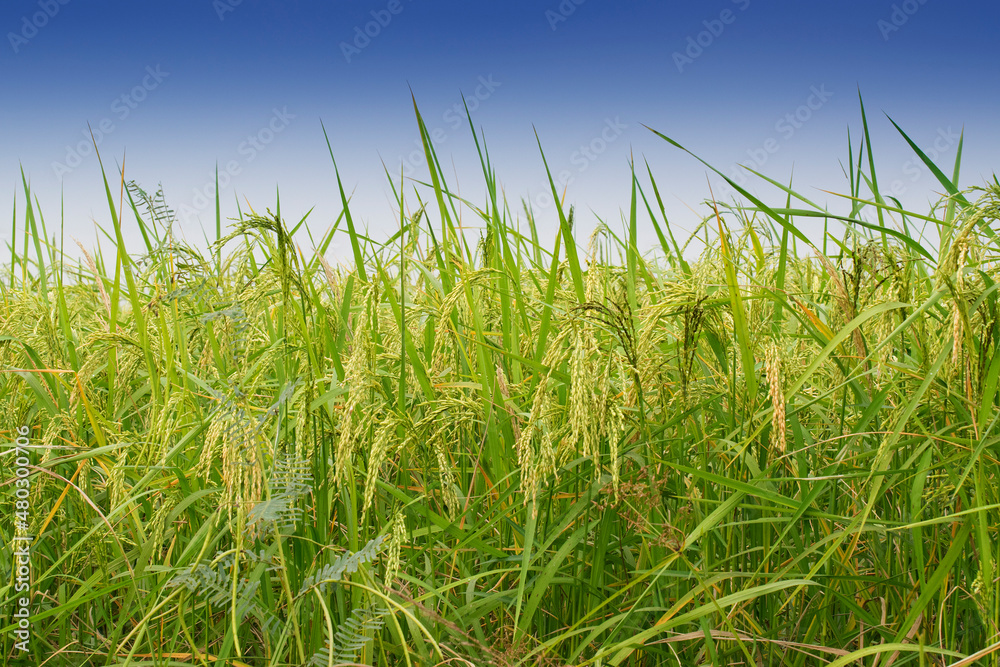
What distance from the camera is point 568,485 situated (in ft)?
5.30

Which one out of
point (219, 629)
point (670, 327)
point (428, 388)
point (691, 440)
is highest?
point (670, 327)

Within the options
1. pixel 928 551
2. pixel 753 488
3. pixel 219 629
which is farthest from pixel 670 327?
pixel 219 629

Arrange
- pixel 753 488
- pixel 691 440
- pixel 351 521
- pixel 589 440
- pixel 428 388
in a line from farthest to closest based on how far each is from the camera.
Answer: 1. pixel 691 440
2. pixel 428 388
3. pixel 351 521
4. pixel 753 488
5. pixel 589 440

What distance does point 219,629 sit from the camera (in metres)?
1.66

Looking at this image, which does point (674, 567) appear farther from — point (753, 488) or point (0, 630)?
point (0, 630)

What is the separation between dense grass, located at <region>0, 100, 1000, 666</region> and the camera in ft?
3.98

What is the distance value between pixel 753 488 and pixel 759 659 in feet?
1.72

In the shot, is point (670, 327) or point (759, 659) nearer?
point (759, 659)

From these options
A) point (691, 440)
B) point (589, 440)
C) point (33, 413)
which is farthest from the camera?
point (33, 413)

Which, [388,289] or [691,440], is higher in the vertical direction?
[388,289]

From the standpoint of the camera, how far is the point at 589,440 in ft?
3.73

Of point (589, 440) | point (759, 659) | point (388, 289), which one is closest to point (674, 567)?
point (759, 659)

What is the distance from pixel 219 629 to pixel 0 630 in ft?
1.54

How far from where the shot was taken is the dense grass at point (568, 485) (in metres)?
1.21
